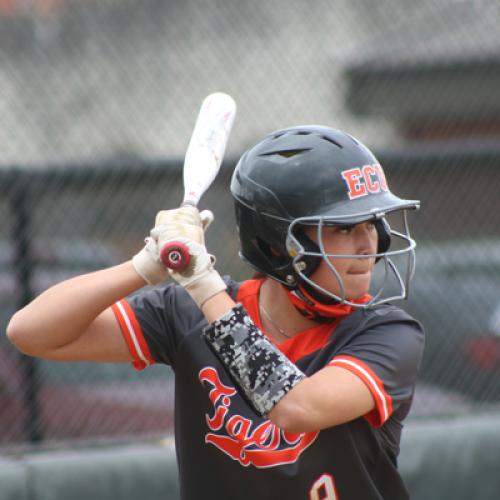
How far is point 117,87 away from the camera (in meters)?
4.70

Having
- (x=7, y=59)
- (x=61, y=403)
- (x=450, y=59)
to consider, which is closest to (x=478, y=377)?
(x=450, y=59)

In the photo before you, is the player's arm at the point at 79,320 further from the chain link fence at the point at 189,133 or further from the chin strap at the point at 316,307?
the chain link fence at the point at 189,133

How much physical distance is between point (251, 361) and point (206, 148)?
68cm

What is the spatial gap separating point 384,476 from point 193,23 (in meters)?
2.84

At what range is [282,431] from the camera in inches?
95.7

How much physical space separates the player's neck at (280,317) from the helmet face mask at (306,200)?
0.31 ft

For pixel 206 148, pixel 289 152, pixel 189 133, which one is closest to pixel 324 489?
pixel 289 152

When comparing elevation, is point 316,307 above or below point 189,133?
above

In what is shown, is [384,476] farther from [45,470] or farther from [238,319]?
[45,470]

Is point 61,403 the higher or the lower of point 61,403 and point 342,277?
the lower

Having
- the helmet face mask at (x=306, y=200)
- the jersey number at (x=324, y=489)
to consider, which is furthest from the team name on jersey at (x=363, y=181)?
the jersey number at (x=324, y=489)

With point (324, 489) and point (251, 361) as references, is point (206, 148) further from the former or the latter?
point (324, 489)

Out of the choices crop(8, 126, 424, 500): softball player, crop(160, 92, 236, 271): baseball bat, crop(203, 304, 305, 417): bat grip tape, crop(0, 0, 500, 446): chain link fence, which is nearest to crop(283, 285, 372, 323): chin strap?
crop(8, 126, 424, 500): softball player

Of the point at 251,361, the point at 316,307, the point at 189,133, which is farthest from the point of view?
the point at 189,133
